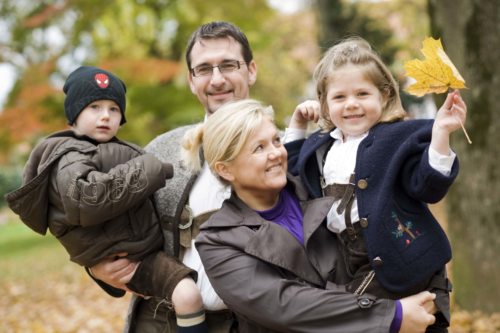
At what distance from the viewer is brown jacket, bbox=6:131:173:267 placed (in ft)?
8.68

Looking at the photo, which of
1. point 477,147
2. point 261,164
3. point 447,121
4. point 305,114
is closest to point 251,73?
point 305,114

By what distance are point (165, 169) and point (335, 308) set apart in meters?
1.04

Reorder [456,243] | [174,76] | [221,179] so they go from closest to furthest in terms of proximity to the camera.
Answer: [221,179] → [456,243] → [174,76]

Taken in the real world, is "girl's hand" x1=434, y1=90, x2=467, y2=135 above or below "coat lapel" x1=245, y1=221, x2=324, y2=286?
above

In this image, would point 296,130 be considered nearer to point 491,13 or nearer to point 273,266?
point 273,266

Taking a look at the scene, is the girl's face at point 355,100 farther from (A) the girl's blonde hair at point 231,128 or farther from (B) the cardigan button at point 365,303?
(B) the cardigan button at point 365,303

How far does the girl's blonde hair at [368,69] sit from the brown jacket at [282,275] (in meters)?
0.48

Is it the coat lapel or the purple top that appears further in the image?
the purple top

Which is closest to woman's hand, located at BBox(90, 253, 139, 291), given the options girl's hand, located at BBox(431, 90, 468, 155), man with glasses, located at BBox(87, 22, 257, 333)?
man with glasses, located at BBox(87, 22, 257, 333)

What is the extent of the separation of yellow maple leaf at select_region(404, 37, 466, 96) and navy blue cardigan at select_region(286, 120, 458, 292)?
16 cm

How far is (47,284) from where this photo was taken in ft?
37.1

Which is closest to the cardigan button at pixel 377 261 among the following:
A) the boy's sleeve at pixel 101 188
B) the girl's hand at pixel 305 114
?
the girl's hand at pixel 305 114

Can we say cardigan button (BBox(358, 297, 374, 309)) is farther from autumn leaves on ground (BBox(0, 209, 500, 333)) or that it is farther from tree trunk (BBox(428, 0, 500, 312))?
tree trunk (BBox(428, 0, 500, 312))

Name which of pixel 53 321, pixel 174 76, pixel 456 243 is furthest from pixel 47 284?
pixel 456 243
